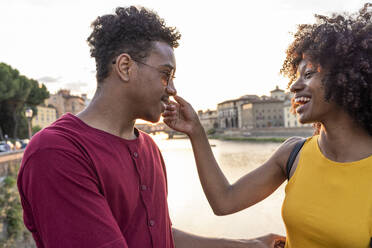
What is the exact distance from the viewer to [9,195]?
8.93 meters

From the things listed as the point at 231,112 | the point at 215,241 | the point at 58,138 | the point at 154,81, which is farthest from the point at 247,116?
the point at 58,138

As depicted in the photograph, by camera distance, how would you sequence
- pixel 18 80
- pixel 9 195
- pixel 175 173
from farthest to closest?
1. pixel 18 80
2. pixel 175 173
3. pixel 9 195

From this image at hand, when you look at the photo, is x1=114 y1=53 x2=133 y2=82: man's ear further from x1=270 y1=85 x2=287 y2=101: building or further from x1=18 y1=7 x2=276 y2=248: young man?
x1=270 y1=85 x2=287 y2=101: building

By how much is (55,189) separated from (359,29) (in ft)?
4.12

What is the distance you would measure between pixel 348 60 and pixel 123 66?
891 mm

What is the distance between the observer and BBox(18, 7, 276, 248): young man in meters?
0.79

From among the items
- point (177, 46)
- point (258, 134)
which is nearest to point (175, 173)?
point (177, 46)

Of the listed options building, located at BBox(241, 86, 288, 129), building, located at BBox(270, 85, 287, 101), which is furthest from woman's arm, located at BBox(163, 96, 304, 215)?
building, located at BBox(270, 85, 287, 101)

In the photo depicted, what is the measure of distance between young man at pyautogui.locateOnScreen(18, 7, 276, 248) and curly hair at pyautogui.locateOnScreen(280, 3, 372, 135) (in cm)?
62

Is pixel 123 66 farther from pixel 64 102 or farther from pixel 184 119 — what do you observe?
pixel 64 102

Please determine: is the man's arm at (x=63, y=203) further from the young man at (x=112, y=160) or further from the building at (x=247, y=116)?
the building at (x=247, y=116)

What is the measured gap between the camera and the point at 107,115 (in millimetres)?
1135

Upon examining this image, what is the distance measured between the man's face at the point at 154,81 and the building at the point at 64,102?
167 feet

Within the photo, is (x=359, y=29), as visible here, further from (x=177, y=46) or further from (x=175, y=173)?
(x=175, y=173)
